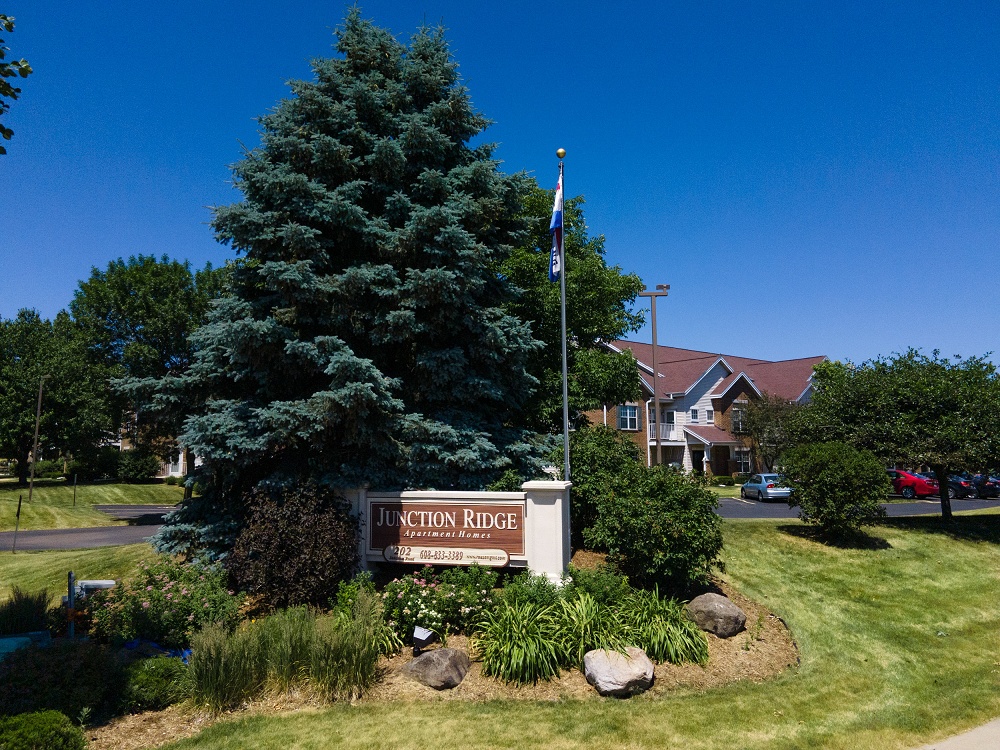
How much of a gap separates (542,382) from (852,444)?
8465mm

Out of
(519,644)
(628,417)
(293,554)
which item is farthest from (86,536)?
(628,417)

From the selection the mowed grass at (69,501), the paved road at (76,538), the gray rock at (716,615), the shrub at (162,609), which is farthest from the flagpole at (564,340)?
the mowed grass at (69,501)

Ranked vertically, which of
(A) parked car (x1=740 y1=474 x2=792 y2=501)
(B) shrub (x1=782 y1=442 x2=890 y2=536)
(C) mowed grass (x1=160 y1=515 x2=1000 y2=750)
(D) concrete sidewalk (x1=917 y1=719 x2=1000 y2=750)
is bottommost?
(D) concrete sidewalk (x1=917 y1=719 x2=1000 y2=750)

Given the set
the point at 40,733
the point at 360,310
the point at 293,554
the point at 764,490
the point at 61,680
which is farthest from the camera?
the point at 764,490

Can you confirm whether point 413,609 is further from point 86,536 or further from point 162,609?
Result: point 86,536

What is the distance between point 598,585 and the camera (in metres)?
9.05

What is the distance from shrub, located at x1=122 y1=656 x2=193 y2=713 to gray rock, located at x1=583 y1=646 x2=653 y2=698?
4.54 metres

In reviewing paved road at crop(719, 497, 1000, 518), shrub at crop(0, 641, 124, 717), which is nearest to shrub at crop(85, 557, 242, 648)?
shrub at crop(0, 641, 124, 717)

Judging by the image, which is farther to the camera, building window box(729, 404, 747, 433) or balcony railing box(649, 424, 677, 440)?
building window box(729, 404, 747, 433)

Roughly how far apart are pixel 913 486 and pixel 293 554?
35032mm

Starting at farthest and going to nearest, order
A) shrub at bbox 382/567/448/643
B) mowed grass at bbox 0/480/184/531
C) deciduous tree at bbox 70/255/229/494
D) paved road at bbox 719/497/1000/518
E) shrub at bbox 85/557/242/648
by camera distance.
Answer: deciduous tree at bbox 70/255/229/494, mowed grass at bbox 0/480/184/531, paved road at bbox 719/497/1000/518, shrub at bbox 382/567/448/643, shrub at bbox 85/557/242/648

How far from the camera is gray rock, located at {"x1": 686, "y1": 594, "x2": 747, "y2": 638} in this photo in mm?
9016

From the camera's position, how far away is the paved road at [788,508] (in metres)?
25.1

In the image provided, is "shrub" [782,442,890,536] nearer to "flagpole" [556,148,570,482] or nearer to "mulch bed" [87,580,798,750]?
"mulch bed" [87,580,798,750]
